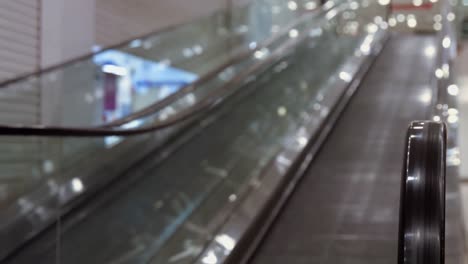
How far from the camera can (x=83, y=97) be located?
5.53 meters

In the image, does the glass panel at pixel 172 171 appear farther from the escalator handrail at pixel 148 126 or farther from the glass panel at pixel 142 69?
the glass panel at pixel 142 69

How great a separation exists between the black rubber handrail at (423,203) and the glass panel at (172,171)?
183 cm

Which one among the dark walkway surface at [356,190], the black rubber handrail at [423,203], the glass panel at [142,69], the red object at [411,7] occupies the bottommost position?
the black rubber handrail at [423,203]

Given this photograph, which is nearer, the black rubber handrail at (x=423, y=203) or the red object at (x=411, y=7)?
the black rubber handrail at (x=423, y=203)

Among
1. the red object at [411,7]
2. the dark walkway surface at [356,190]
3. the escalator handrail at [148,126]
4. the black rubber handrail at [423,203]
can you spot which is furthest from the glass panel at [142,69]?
the red object at [411,7]

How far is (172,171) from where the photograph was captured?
5.15 meters

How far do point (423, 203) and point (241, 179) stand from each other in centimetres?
341

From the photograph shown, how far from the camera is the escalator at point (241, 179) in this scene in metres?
3.69

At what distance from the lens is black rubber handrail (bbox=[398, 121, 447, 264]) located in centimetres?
183

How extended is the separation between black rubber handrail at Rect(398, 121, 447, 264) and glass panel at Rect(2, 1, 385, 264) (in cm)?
183

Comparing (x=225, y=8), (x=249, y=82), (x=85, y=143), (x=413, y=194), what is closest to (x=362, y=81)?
(x=249, y=82)

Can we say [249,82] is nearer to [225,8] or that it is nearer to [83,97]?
[83,97]

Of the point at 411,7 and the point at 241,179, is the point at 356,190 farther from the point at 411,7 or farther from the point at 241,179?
the point at 411,7

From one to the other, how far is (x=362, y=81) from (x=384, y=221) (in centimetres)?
393
